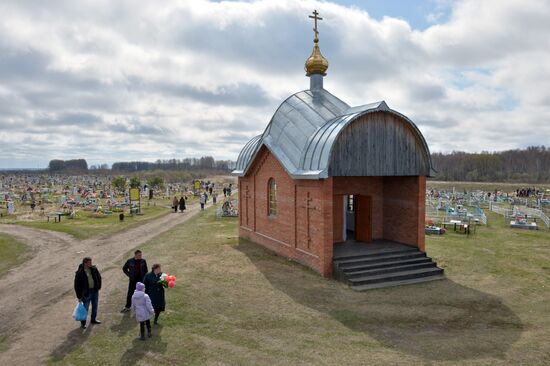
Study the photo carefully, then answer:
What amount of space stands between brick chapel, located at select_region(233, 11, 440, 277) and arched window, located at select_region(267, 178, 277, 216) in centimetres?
5

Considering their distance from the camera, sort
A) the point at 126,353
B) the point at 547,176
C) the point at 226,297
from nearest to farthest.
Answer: the point at 126,353 → the point at 226,297 → the point at 547,176

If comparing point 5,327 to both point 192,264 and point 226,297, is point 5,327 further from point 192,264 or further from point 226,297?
point 192,264

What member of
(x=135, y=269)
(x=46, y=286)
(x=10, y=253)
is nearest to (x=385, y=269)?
(x=135, y=269)

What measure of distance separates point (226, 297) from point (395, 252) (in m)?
6.98

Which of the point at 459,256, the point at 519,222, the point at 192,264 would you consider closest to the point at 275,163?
the point at 192,264

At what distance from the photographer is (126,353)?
7809mm

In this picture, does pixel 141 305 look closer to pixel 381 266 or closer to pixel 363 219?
pixel 381 266

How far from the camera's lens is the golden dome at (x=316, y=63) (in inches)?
743

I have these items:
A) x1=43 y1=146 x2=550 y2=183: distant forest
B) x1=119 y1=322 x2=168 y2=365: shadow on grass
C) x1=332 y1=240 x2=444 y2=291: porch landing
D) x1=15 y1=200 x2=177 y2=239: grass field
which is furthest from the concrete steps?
x1=43 y1=146 x2=550 y2=183: distant forest

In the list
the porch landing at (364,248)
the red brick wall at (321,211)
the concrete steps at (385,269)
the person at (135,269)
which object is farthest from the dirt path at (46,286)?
the porch landing at (364,248)

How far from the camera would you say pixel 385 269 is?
13.4 metres

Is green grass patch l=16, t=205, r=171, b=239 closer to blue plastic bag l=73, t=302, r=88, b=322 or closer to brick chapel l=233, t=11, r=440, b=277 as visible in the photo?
brick chapel l=233, t=11, r=440, b=277

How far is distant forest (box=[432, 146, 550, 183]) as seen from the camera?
9400 centimetres

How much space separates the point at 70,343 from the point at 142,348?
5.55ft
